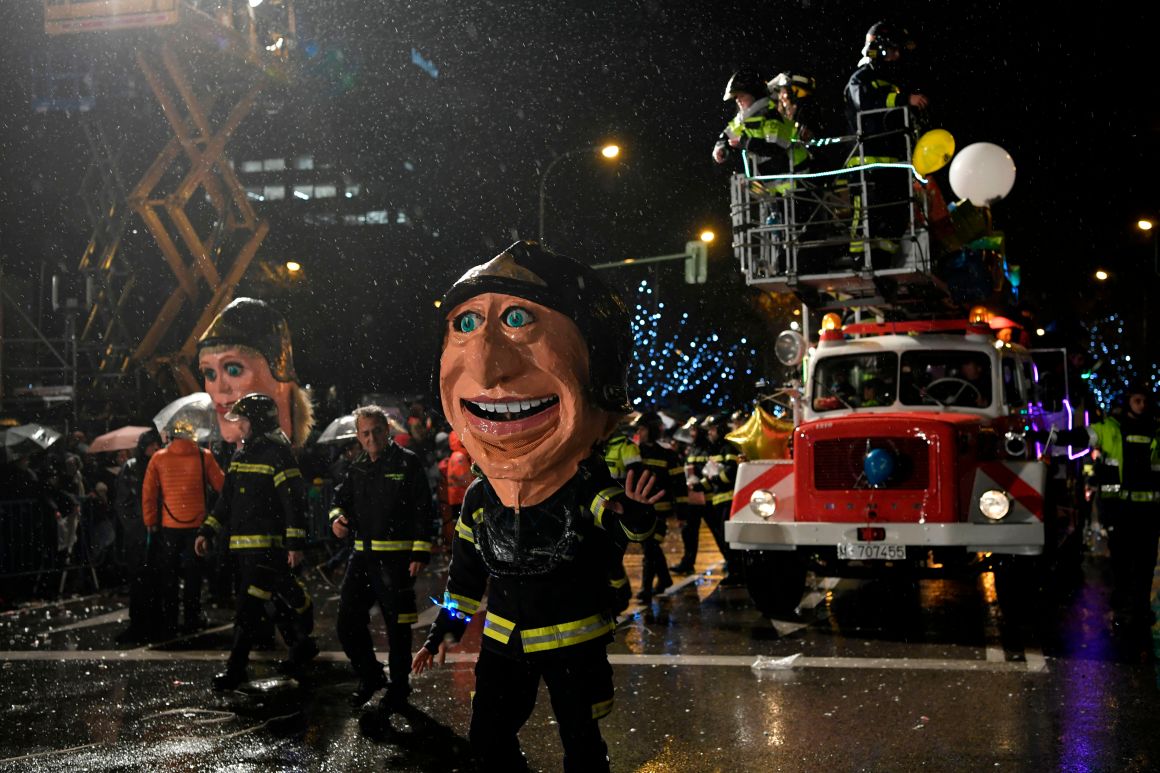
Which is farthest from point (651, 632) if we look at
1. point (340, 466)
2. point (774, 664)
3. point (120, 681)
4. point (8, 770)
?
point (340, 466)

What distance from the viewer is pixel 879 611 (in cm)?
1092

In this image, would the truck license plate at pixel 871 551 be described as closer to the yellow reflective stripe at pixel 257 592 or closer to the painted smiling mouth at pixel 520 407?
the yellow reflective stripe at pixel 257 592

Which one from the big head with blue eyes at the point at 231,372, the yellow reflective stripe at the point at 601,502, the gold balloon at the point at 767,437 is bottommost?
the yellow reflective stripe at the point at 601,502

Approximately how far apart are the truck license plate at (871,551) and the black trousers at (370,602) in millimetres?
3669

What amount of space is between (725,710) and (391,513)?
226 cm

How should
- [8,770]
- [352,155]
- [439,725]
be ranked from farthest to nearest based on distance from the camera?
1. [352,155]
2. [439,725]
3. [8,770]

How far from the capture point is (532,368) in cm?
474

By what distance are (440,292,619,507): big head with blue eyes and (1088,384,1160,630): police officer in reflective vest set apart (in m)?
7.35

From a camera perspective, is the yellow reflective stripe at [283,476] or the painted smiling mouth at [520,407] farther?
the yellow reflective stripe at [283,476]

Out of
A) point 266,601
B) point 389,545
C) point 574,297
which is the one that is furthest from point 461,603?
point 266,601

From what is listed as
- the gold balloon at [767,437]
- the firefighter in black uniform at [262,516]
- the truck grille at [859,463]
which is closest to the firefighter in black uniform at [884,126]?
the truck grille at [859,463]

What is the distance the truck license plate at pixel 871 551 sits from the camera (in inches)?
371

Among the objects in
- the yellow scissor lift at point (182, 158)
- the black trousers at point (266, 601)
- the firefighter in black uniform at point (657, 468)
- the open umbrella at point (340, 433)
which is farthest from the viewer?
the yellow scissor lift at point (182, 158)

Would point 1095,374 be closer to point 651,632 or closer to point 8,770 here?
point 651,632
